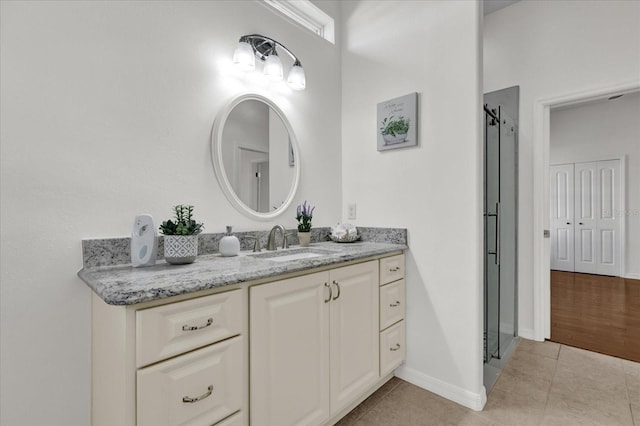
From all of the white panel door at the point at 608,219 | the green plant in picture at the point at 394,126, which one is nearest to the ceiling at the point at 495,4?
the green plant in picture at the point at 394,126

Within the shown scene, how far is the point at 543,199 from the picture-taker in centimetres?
269

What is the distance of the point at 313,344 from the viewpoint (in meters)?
1.40

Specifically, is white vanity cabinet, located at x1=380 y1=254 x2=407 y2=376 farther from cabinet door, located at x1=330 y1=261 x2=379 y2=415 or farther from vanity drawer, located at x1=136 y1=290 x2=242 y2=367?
vanity drawer, located at x1=136 y1=290 x2=242 y2=367

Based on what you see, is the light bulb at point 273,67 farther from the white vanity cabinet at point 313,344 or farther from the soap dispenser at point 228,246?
the white vanity cabinet at point 313,344

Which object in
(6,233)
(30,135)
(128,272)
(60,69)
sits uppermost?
(60,69)

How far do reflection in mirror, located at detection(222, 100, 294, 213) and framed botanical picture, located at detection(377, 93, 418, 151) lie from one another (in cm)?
69

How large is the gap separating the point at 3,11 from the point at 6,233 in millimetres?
806

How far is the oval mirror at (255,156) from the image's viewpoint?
1.73 meters

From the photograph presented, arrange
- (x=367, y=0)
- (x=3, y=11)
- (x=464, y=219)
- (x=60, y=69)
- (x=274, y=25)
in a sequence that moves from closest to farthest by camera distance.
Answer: (x=3, y=11)
(x=60, y=69)
(x=464, y=219)
(x=274, y=25)
(x=367, y=0)

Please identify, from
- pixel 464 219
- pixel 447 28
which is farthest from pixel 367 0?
pixel 464 219

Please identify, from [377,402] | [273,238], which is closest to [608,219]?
[377,402]

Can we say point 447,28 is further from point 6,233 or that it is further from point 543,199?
point 6,233

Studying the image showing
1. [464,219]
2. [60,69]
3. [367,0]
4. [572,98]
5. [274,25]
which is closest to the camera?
[60,69]

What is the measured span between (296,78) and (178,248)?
1.38 metres
